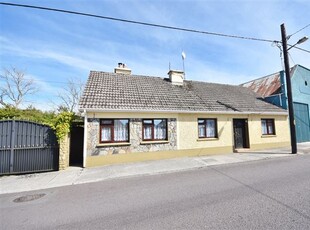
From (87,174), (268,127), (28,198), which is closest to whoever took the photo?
(28,198)

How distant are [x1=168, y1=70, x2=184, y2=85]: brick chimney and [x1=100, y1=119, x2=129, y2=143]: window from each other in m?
6.76

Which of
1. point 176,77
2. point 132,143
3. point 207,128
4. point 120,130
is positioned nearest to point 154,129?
point 132,143

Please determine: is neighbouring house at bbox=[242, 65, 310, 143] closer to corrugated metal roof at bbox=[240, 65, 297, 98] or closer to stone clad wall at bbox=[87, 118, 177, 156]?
corrugated metal roof at bbox=[240, 65, 297, 98]

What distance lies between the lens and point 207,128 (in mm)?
12906

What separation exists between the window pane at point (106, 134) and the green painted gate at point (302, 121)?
16760 millimetres

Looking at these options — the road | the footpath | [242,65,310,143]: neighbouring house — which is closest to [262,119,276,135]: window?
[242,65,310,143]: neighbouring house

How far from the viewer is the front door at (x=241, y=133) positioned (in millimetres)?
14055

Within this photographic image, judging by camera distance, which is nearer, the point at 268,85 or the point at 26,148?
Answer: the point at 26,148

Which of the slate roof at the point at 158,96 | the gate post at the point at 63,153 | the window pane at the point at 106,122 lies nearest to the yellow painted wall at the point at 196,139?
the window pane at the point at 106,122

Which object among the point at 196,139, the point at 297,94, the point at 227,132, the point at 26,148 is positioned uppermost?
the point at 297,94

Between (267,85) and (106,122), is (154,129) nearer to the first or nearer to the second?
(106,122)

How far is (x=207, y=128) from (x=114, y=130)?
644 centimetres

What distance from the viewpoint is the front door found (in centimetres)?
1405

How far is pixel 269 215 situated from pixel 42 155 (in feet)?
30.9
